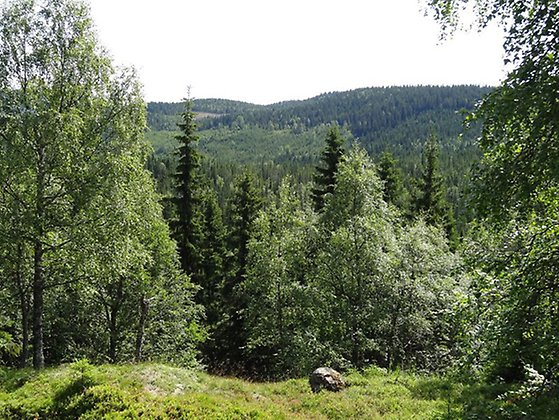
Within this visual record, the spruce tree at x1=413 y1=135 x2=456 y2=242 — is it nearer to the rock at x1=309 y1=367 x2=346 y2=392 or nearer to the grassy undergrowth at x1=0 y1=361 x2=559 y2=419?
the grassy undergrowth at x1=0 y1=361 x2=559 y2=419

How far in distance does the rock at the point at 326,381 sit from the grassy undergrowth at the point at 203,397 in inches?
11.8

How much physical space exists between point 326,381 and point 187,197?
56.1 feet

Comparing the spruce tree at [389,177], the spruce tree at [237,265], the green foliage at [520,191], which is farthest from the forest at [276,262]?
the spruce tree at [389,177]

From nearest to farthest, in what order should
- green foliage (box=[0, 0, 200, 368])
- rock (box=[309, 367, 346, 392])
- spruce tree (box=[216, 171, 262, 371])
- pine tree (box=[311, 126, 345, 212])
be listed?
green foliage (box=[0, 0, 200, 368])
rock (box=[309, 367, 346, 392])
pine tree (box=[311, 126, 345, 212])
spruce tree (box=[216, 171, 262, 371])

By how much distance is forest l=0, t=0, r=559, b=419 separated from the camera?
6.05 m

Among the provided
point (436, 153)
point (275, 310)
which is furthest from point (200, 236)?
point (436, 153)

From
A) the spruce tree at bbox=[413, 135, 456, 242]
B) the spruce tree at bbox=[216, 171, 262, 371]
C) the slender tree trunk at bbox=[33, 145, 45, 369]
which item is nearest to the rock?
the slender tree trunk at bbox=[33, 145, 45, 369]

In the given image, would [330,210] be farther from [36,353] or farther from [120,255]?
[36,353]

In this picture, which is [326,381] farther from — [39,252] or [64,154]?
[64,154]

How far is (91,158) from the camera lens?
13.8 meters

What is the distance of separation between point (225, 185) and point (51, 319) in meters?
102

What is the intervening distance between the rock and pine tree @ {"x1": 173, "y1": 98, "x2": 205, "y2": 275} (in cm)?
1510

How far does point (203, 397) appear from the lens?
11.1 metres

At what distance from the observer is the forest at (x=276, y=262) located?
6.05 m
